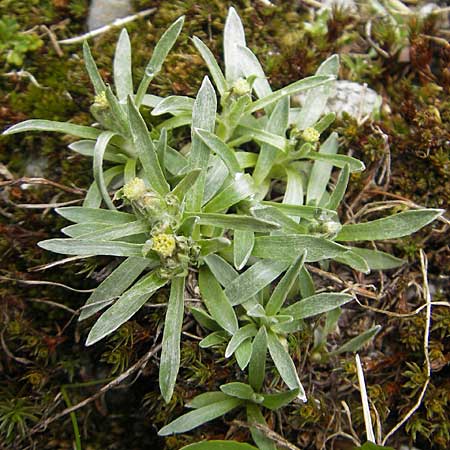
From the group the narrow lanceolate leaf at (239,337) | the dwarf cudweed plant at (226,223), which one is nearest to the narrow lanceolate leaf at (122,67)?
the dwarf cudweed plant at (226,223)

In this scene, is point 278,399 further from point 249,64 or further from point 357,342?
point 249,64

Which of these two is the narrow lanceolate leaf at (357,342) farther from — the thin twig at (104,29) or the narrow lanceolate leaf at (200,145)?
the thin twig at (104,29)

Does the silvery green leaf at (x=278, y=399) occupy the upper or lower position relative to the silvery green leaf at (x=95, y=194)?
lower

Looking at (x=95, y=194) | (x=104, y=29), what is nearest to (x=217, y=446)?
(x=95, y=194)

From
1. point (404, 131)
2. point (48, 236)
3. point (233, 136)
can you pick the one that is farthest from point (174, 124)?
point (404, 131)

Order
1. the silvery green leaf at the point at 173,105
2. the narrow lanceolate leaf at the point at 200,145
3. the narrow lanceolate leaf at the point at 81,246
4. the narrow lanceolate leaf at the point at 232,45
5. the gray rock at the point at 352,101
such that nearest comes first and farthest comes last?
Answer: the narrow lanceolate leaf at the point at 81,246 < the narrow lanceolate leaf at the point at 200,145 < the silvery green leaf at the point at 173,105 < the narrow lanceolate leaf at the point at 232,45 < the gray rock at the point at 352,101

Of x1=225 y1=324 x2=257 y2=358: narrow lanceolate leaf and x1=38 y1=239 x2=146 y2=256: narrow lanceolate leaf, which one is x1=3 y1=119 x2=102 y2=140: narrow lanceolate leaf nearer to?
x1=38 y1=239 x2=146 y2=256: narrow lanceolate leaf

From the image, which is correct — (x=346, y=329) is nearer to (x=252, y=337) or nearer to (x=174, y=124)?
(x=252, y=337)
